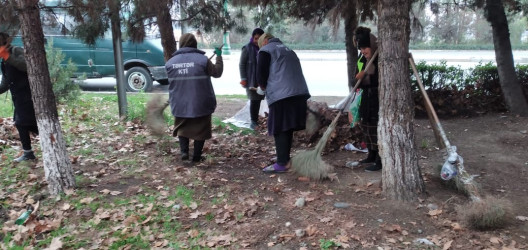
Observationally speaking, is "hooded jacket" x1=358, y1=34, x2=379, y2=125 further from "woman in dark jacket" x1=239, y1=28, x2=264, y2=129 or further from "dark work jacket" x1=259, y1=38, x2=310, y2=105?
"woman in dark jacket" x1=239, y1=28, x2=264, y2=129

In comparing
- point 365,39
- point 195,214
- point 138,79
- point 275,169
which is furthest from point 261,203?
point 138,79

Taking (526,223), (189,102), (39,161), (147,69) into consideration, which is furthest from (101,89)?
(526,223)

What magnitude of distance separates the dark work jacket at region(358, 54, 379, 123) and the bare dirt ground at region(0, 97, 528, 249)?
61 cm

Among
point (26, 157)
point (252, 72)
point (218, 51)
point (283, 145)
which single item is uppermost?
point (218, 51)

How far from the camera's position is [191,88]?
5.10 m

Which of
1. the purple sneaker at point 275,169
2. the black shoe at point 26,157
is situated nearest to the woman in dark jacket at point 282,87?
the purple sneaker at point 275,169

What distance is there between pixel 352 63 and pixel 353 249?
471 centimetres

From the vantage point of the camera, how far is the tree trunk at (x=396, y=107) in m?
3.80

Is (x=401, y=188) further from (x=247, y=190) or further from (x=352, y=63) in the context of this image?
(x=352, y=63)

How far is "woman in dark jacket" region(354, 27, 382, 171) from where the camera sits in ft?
15.3

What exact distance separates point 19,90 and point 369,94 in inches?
159

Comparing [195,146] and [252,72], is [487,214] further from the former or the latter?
[252,72]

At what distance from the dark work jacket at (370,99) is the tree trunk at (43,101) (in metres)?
3.13

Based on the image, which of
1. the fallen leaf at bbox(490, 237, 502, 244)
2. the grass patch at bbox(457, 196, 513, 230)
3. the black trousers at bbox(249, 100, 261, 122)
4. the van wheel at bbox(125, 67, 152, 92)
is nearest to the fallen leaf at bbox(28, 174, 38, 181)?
the black trousers at bbox(249, 100, 261, 122)
